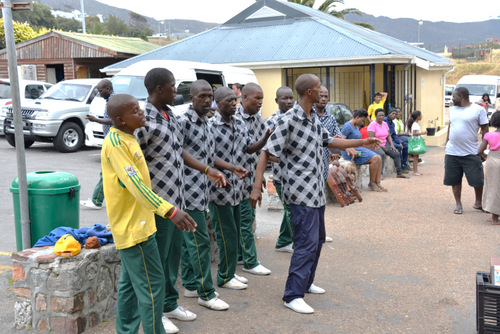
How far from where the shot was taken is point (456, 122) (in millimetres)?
8148

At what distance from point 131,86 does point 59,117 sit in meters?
2.84

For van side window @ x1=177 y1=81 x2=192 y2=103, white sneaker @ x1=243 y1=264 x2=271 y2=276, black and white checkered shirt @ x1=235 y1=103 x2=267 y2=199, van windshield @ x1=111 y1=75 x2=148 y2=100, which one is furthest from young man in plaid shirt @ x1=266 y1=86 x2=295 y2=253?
van windshield @ x1=111 y1=75 x2=148 y2=100

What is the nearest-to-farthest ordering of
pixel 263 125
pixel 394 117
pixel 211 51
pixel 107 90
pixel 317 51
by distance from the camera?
pixel 263 125 < pixel 107 90 < pixel 394 117 < pixel 317 51 < pixel 211 51

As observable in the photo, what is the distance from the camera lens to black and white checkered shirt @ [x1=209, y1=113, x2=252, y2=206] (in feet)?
16.0

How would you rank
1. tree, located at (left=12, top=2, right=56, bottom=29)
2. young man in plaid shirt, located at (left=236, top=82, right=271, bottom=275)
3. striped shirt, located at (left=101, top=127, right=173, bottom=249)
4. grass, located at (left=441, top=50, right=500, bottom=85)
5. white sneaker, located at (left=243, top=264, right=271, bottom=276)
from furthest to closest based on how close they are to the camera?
tree, located at (left=12, top=2, right=56, bottom=29), grass, located at (left=441, top=50, right=500, bottom=85), white sneaker, located at (left=243, top=264, right=271, bottom=276), young man in plaid shirt, located at (left=236, top=82, right=271, bottom=275), striped shirt, located at (left=101, top=127, right=173, bottom=249)

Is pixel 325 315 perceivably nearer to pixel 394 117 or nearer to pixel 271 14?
pixel 394 117

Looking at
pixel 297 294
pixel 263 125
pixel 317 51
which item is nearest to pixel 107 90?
pixel 263 125

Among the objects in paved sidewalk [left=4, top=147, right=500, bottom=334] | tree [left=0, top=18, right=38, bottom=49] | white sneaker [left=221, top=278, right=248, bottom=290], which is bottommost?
paved sidewalk [left=4, top=147, right=500, bottom=334]

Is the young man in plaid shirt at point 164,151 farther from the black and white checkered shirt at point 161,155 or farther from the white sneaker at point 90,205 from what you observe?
the white sneaker at point 90,205

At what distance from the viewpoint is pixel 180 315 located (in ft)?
14.4

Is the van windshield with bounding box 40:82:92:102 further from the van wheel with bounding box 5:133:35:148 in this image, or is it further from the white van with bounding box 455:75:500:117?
the white van with bounding box 455:75:500:117

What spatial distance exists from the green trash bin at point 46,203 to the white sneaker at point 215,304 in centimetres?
155

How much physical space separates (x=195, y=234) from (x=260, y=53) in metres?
14.7

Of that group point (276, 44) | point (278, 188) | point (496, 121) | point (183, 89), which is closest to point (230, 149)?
point (278, 188)
